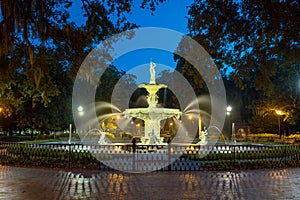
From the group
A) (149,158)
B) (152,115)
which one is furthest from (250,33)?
(152,115)

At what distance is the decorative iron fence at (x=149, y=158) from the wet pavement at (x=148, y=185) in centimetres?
77

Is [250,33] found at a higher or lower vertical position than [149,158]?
higher

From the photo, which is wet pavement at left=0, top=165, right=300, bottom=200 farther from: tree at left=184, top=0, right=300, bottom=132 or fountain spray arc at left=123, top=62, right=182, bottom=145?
fountain spray arc at left=123, top=62, right=182, bottom=145

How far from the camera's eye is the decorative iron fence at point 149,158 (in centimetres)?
1423

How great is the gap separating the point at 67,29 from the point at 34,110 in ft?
93.4

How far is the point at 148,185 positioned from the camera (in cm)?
1053

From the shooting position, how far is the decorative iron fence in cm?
1423

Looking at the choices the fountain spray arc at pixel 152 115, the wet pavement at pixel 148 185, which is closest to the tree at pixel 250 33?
the wet pavement at pixel 148 185

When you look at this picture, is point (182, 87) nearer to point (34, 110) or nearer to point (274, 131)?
point (274, 131)

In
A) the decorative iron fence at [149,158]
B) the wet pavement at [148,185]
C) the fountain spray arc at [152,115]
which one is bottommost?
the wet pavement at [148,185]

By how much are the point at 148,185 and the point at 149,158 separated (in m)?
4.43

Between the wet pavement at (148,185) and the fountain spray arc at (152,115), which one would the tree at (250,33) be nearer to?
the wet pavement at (148,185)

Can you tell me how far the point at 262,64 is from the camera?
833 cm

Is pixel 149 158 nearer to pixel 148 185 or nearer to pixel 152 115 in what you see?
pixel 148 185
